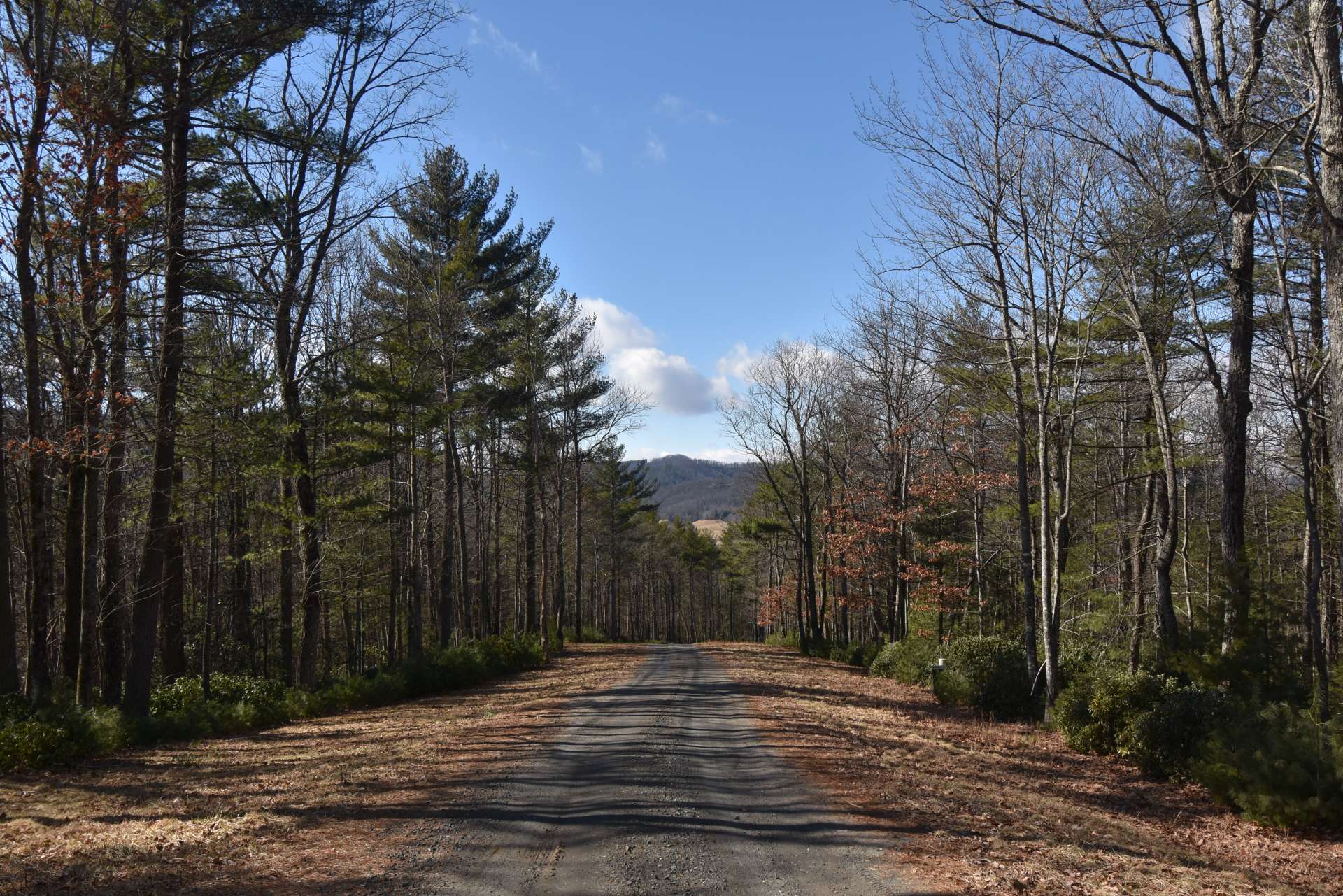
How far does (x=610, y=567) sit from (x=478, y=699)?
3367 cm

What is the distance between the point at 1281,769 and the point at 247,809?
31.5 feet

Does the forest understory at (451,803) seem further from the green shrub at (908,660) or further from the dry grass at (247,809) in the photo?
the green shrub at (908,660)

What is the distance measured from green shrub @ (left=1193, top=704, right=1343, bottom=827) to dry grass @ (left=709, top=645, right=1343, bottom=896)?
0.72 ft

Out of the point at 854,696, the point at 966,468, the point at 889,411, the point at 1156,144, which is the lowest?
the point at 854,696

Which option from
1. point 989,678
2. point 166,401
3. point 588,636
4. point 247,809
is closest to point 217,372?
point 166,401

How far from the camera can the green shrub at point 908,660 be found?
18703mm

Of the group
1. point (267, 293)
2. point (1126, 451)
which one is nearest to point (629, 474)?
point (1126, 451)

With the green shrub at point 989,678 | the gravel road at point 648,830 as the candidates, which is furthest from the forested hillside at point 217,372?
the green shrub at point 989,678

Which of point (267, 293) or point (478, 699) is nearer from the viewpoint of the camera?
point (267, 293)

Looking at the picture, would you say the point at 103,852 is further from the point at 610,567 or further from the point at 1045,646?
the point at 610,567

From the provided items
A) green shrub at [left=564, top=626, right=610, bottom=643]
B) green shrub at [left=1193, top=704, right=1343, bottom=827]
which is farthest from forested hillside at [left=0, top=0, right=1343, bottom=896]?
green shrub at [left=564, top=626, right=610, bottom=643]

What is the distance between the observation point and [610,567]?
4925 cm

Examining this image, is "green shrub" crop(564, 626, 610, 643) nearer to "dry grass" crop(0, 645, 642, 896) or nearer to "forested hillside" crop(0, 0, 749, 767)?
"forested hillside" crop(0, 0, 749, 767)

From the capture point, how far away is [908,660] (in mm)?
19516
